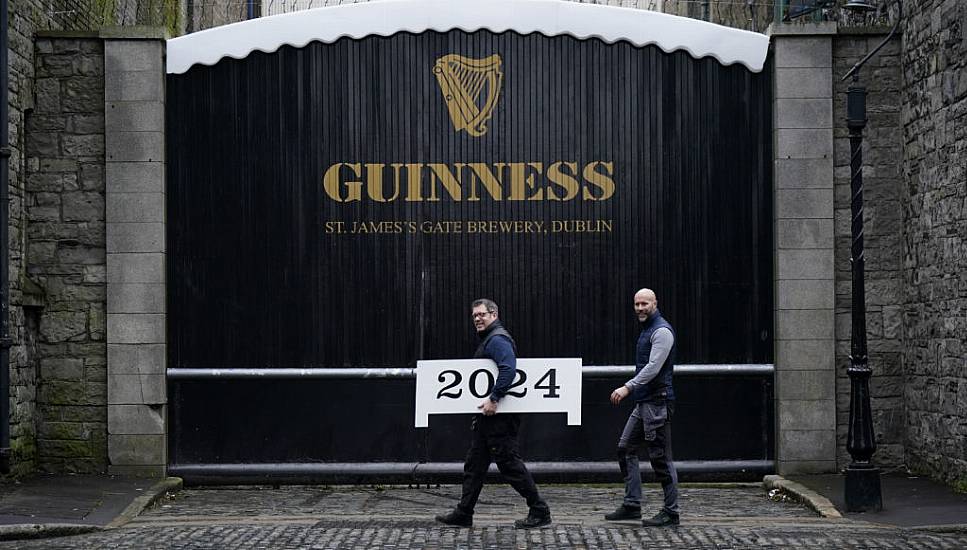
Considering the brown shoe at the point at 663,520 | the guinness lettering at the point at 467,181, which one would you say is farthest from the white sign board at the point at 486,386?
the guinness lettering at the point at 467,181

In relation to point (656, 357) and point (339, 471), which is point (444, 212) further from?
point (656, 357)

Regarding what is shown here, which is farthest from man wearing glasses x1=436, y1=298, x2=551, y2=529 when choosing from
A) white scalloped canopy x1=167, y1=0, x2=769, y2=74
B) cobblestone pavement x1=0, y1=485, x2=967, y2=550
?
white scalloped canopy x1=167, y1=0, x2=769, y2=74

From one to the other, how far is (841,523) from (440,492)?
4.47 metres

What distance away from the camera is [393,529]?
12766mm

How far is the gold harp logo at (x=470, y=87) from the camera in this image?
1630 cm

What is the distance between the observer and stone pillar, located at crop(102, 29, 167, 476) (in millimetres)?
15984

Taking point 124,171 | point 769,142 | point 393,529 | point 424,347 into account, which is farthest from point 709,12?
point 393,529

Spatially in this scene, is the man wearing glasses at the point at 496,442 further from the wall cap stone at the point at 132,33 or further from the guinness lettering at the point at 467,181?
the wall cap stone at the point at 132,33

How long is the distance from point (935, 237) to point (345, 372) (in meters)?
6.22

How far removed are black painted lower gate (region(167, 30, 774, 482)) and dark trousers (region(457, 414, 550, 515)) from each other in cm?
357

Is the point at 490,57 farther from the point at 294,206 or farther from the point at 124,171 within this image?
the point at 124,171

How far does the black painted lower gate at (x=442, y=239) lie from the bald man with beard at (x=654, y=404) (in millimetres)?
3300

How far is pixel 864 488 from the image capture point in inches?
527

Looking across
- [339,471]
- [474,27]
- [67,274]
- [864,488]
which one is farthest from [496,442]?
[67,274]
